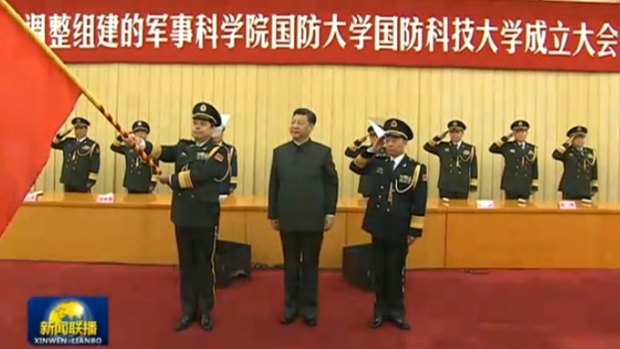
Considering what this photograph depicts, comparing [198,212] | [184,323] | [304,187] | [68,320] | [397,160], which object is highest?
[397,160]

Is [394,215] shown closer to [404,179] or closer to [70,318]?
[404,179]

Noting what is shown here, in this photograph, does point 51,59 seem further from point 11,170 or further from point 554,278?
point 554,278

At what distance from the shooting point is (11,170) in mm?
2051

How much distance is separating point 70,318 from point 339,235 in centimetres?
296

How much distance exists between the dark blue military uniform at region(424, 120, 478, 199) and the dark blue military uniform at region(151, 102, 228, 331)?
3.49m

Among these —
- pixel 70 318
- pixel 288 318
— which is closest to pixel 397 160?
pixel 288 318

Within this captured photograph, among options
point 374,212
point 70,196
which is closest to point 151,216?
point 70,196

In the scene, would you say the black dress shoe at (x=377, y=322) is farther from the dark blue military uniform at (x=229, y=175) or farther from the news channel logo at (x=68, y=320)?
the news channel logo at (x=68, y=320)

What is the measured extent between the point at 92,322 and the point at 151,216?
107 inches

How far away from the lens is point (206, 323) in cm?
382

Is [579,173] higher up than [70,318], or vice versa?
[579,173]

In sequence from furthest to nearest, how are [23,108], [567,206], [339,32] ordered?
[339,32]
[567,206]
[23,108]

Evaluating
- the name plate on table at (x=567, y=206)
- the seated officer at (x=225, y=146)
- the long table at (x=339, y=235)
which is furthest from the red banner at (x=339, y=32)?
the long table at (x=339, y=235)

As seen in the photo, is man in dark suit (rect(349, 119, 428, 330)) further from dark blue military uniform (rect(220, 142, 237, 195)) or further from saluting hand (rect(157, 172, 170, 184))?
saluting hand (rect(157, 172, 170, 184))
